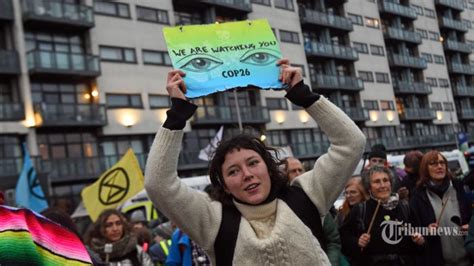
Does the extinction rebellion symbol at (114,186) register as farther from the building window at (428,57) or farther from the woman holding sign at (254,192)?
the building window at (428,57)

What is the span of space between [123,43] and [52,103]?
583 centimetres

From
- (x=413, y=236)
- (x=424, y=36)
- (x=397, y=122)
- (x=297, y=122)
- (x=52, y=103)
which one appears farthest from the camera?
(x=424, y=36)

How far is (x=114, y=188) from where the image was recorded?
1170cm

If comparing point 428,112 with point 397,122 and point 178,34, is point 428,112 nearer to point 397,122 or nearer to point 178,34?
point 397,122

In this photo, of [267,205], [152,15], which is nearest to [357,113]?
[152,15]

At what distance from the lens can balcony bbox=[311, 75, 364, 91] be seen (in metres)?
41.0

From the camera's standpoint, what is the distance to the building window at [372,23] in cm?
4869

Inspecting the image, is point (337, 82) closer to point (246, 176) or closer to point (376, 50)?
point (376, 50)

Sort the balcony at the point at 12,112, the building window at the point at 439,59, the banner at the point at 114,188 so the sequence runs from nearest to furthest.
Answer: the banner at the point at 114,188 < the balcony at the point at 12,112 < the building window at the point at 439,59

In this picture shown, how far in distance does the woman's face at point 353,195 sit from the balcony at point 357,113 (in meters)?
38.3

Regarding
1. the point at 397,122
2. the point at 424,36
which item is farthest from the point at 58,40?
the point at 424,36

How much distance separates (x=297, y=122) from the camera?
128 ft

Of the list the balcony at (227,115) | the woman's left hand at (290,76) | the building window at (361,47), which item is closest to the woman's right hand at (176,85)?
the woman's left hand at (290,76)

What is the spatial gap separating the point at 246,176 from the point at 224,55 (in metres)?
0.74
